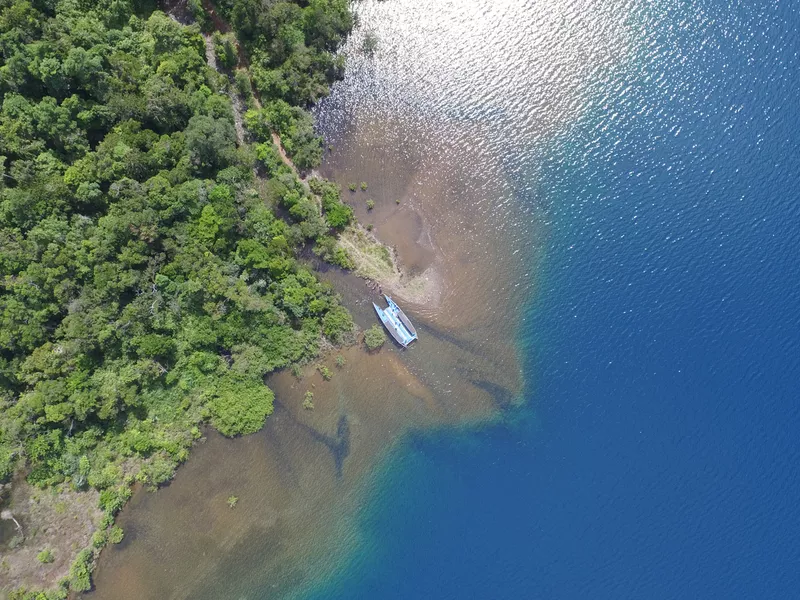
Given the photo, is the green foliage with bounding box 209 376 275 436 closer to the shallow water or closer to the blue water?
the shallow water

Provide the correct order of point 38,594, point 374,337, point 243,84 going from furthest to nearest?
1. point 374,337
2. point 243,84
3. point 38,594

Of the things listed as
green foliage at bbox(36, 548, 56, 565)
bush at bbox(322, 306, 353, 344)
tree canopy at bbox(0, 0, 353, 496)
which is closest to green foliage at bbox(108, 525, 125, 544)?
tree canopy at bbox(0, 0, 353, 496)

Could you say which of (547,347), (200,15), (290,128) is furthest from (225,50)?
(547,347)

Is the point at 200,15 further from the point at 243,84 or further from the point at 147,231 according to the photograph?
the point at 147,231

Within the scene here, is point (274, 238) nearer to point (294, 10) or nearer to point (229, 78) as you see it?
point (229, 78)

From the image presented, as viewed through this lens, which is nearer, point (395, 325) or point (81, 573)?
point (81, 573)

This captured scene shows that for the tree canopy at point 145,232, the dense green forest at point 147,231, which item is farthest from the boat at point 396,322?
the tree canopy at point 145,232
